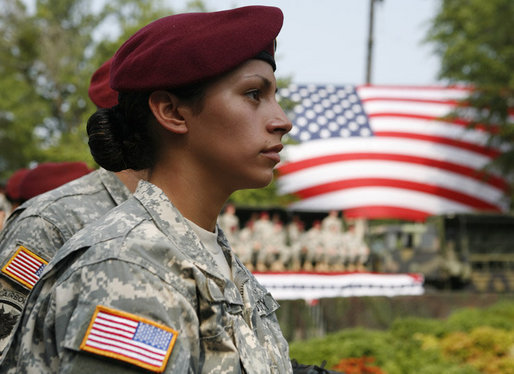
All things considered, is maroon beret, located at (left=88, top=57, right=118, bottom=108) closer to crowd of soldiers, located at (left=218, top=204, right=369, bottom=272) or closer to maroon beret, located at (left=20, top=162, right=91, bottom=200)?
maroon beret, located at (left=20, top=162, right=91, bottom=200)

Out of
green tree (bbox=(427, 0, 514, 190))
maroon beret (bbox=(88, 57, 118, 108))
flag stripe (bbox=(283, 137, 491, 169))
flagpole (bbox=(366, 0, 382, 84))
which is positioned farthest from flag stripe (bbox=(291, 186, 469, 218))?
Result: maroon beret (bbox=(88, 57, 118, 108))

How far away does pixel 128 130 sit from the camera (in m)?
1.41

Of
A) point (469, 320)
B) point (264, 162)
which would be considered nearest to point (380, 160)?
point (469, 320)

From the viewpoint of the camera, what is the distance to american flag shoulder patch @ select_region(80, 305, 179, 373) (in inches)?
38.9

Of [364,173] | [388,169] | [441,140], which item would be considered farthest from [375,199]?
[441,140]

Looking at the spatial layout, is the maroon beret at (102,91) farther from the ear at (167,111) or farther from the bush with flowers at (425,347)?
the bush with flowers at (425,347)

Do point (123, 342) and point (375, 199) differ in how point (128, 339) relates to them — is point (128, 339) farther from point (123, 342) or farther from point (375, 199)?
point (375, 199)

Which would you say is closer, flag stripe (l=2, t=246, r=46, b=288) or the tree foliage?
flag stripe (l=2, t=246, r=46, b=288)

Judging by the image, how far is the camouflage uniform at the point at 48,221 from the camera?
1.92 metres

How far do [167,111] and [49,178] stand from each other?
80.7 inches

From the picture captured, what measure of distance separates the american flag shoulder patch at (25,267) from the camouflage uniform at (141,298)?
0.75 metres

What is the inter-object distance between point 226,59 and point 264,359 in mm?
586

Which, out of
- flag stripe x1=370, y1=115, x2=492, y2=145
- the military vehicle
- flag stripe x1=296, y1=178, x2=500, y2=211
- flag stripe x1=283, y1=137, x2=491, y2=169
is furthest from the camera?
the military vehicle

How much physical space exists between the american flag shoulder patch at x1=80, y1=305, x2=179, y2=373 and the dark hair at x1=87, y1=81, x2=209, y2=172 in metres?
0.45
